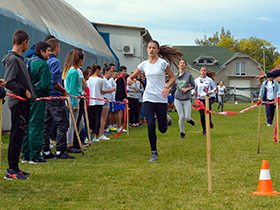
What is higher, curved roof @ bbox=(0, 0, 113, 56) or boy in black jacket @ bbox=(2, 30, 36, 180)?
curved roof @ bbox=(0, 0, 113, 56)

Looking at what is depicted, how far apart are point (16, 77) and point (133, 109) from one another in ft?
34.0

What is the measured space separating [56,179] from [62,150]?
2.13 m

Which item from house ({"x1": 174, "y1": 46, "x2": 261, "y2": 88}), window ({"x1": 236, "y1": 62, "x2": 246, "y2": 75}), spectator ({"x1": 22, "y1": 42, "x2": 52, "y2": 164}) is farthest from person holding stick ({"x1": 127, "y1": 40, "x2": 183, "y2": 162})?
Answer: window ({"x1": 236, "y1": 62, "x2": 246, "y2": 75})

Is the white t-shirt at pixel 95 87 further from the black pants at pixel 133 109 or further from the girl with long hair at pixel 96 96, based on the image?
the black pants at pixel 133 109

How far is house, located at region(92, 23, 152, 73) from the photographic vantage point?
116ft

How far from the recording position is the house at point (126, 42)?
35219mm

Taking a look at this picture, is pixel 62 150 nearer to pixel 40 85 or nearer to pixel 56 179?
pixel 40 85

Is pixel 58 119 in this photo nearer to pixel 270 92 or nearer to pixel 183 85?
pixel 183 85

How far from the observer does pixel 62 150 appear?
8.09 meters

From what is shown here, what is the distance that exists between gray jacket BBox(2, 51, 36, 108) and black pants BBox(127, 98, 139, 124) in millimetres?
9934

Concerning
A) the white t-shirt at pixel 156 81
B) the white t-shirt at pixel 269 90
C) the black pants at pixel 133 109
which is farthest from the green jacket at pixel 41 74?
the white t-shirt at pixel 269 90

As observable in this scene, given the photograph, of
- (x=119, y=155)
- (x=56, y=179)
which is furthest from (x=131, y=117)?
(x=56, y=179)

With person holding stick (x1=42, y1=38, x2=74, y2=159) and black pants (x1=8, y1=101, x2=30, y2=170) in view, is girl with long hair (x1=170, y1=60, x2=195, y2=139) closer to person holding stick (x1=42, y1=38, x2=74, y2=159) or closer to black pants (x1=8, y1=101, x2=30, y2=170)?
person holding stick (x1=42, y1=38, x2=74, y2=159)

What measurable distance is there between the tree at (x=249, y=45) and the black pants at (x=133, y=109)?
263ft
